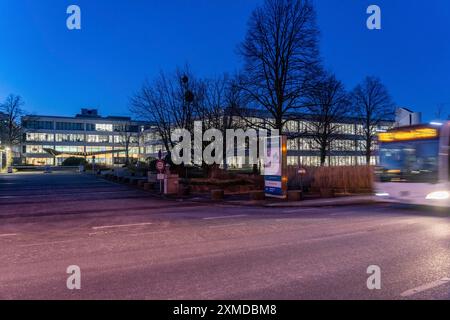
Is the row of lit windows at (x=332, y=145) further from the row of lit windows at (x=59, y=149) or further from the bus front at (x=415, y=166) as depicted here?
the row of lit windows at (x=59, y=149)

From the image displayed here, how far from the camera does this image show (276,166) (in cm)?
1894

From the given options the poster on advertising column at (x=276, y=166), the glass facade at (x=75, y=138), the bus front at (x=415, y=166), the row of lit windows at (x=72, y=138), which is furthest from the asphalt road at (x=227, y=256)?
the row of lit windows at (x=72, y=138)

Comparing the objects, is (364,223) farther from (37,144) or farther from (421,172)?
(37,144)

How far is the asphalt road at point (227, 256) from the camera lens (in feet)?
17.4

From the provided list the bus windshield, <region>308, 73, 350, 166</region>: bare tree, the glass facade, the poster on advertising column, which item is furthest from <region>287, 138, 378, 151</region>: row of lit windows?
the glass facade

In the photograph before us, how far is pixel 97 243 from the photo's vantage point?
893cm

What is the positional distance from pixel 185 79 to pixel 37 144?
304ft

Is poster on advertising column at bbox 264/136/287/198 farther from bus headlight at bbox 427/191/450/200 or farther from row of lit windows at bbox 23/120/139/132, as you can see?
row of lit windows at bbox 23/120/139/132

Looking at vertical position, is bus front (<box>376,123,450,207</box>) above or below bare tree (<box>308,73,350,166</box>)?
below

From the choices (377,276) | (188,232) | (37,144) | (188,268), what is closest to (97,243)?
(188,232)

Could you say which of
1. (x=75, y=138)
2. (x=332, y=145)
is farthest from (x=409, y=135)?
(x=75, y=138)

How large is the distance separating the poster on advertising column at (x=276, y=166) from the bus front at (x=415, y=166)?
4897 mm

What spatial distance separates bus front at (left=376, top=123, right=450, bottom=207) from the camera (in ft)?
42.1

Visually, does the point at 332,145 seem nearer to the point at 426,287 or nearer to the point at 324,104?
the point at 324,104
